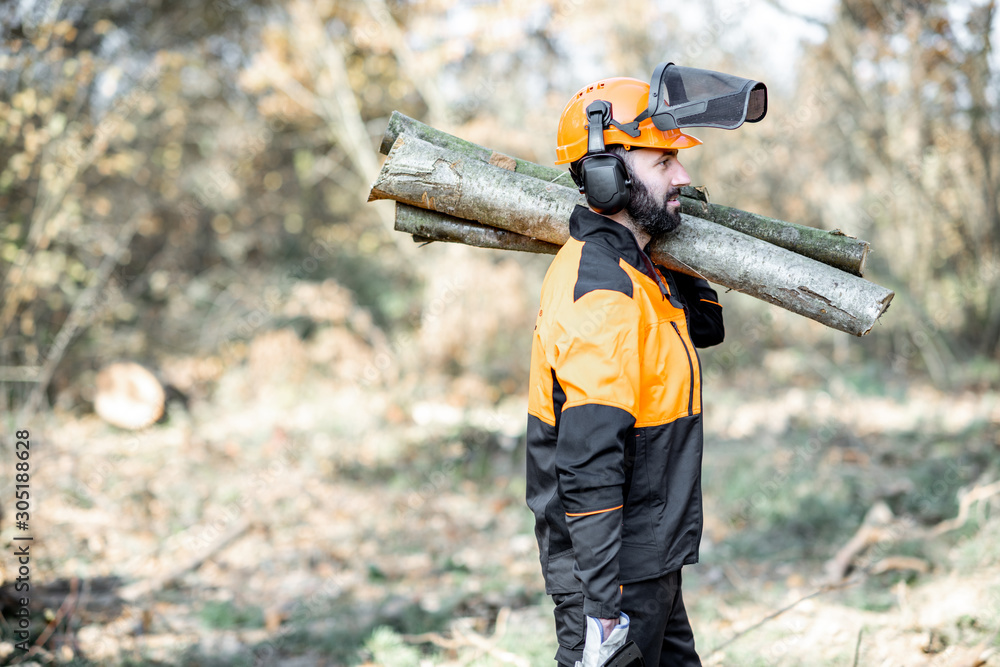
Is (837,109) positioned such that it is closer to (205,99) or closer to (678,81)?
(678,81)

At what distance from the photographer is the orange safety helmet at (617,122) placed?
2289mm

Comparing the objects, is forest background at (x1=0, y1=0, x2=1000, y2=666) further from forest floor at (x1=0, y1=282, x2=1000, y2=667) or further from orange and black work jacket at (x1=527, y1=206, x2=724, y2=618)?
orange and black work jacket at (x1=527, y1=206, x2=724, y2=618)

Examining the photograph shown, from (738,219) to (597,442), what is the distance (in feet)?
4.04

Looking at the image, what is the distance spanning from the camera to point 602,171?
2.25 meters

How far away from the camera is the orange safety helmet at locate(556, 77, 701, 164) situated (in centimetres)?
229

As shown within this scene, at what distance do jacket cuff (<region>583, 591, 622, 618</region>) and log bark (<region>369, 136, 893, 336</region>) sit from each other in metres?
1.17

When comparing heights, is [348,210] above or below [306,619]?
above

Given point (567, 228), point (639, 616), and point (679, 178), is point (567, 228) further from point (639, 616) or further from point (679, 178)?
point (639, 616)

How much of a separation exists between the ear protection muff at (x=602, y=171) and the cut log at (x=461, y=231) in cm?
62

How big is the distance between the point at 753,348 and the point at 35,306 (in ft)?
36.1

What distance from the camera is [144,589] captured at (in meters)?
4.99

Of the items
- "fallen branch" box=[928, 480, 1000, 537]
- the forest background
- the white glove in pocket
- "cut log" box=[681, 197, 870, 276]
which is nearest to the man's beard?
"cut log" box=[681, 197, 870, 276]

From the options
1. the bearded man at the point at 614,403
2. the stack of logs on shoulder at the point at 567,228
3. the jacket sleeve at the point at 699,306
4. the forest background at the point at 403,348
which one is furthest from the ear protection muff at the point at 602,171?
the forest background at the point at 403,348

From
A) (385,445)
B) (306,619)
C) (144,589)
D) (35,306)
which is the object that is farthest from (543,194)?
(35,306)
